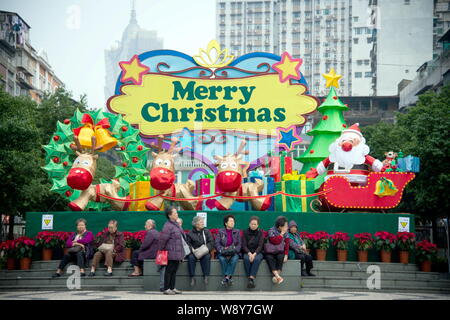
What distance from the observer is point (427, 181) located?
27.0 meters

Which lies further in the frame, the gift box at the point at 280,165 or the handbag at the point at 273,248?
the gift box at the point at 280,165

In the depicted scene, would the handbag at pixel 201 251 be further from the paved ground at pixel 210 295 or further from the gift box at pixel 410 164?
the gift box at pixel 410 164

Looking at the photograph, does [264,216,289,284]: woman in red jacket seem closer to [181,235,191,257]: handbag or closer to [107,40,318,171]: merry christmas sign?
[181,235,191,257]: handbag

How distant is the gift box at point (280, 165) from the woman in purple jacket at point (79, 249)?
6.71 metres

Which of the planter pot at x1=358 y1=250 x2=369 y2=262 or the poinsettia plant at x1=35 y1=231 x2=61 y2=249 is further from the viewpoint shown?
the planter pot at x1=358 y1=250 x2=369 y2=262

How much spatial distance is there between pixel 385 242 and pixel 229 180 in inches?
167

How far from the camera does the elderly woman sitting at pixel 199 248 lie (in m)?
13.9

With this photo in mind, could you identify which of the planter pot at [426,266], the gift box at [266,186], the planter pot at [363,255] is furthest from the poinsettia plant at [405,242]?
the gift box at [266,186]

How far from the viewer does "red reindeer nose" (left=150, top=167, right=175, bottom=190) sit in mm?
17547

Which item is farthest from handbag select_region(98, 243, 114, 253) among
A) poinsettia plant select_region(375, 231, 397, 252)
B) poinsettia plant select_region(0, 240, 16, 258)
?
poinsettia plant select_region(375, 231, 397, 252)

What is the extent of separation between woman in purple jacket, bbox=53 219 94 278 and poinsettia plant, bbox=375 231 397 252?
7.08 m

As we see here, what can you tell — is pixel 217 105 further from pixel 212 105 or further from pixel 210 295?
pixel 210 295

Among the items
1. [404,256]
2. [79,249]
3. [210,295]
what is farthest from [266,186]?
[210,295]

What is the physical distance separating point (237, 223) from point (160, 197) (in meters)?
2.29
